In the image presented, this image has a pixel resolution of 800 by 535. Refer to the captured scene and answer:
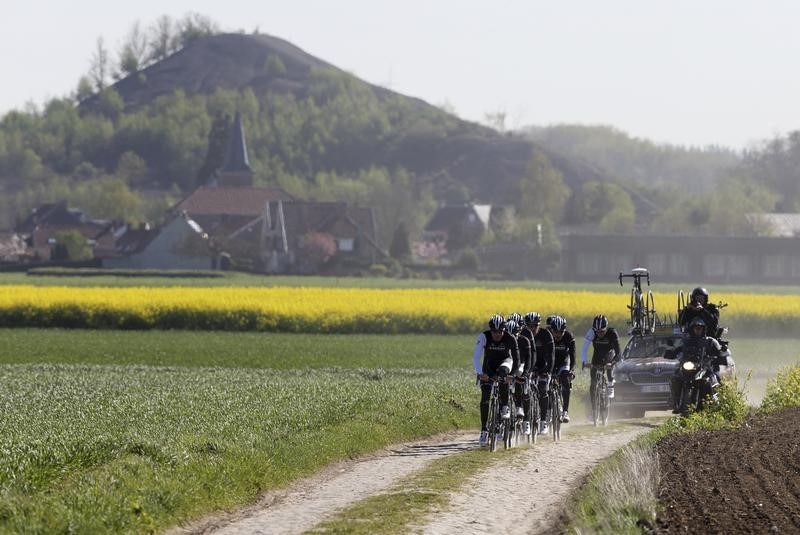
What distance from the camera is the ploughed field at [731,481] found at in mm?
15148

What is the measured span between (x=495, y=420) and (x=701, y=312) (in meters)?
6.60

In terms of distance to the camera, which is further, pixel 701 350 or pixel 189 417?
pixel 701 350

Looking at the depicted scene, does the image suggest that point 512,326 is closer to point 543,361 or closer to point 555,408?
point 543,361

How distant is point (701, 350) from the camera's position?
27484 millimetres

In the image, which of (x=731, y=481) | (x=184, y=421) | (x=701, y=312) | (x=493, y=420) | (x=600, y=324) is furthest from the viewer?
(x=600, y=324)

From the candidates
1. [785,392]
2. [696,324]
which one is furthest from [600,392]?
[785,392]

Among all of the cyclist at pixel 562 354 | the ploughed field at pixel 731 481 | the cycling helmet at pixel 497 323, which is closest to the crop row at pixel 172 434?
the cyclist at pixel 562 354

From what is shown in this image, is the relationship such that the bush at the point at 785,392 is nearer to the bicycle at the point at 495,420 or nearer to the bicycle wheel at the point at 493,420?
the bicycle at the point at 495,420

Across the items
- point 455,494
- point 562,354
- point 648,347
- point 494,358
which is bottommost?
point 455,494

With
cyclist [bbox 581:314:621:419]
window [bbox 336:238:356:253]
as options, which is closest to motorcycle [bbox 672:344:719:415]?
cyclist [bbox 581:314:621:419]

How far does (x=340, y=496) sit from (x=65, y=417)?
687 centimetres

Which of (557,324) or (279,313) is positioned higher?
(557,324)

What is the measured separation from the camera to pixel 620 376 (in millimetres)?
30328

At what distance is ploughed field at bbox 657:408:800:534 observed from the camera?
15148 mm
